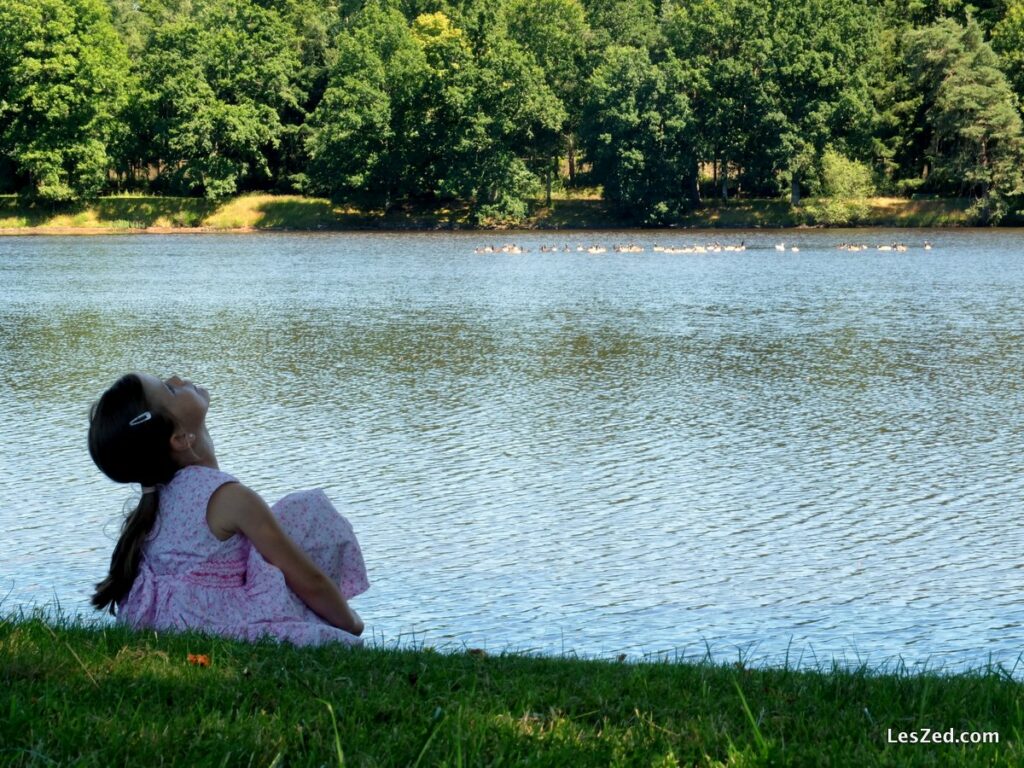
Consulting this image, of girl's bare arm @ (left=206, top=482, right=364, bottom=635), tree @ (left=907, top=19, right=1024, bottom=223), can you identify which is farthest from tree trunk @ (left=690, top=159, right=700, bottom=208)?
girl's bare arm @ (left=206, top=482, right=364, bottom=635)

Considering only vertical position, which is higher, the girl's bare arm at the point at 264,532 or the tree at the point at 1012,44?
the tree at the point at 1012,44

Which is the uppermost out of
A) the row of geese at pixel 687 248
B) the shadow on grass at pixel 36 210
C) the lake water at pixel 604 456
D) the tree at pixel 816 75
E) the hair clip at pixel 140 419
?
the tree at pixel 816 75

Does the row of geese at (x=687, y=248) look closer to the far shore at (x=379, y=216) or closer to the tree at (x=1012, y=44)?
the far shore at (x=379, y=216)

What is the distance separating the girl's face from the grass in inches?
3104

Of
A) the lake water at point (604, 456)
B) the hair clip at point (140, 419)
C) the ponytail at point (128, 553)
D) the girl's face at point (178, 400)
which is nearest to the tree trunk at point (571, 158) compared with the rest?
the lake water at point (604, 456)

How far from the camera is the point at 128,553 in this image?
5.38m

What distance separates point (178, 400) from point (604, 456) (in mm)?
10340

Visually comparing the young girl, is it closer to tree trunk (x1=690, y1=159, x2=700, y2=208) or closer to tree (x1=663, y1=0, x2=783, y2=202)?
tree (x1=663, y1=0, x2=783, y2=202)

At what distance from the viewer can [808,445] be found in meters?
15.7

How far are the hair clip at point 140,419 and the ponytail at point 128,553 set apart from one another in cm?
33

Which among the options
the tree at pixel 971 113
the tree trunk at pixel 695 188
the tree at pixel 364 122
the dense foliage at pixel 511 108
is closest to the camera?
the tree at pixel 971 113

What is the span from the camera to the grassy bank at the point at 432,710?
376 centimetres

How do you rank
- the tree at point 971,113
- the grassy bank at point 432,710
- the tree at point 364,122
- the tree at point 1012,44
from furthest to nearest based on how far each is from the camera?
the tree at point 364,122 → the tree at point 1012,44 → the tree at point 971,113 → the grassy bank at point 432,710

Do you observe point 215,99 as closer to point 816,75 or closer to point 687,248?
point 816,75
